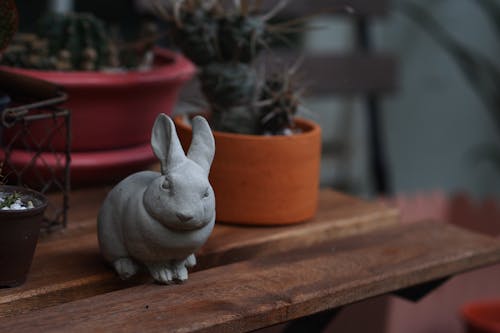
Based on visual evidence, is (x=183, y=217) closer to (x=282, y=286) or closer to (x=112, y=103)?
(x=282, y=286)

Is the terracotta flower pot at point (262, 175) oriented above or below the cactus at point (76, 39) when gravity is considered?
below

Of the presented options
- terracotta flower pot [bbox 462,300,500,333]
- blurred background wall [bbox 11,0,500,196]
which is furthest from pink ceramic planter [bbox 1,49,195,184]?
blurred background wall [bbox 11,0,500,196]

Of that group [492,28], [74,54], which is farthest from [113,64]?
[492,28]

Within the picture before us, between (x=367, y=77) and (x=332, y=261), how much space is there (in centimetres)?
129

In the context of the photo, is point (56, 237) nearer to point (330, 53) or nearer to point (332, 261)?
point (332, 261)

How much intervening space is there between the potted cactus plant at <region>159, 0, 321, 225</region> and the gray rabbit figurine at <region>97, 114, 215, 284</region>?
22cm

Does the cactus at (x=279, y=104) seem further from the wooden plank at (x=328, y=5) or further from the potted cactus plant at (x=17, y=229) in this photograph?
the wooden plank at (x=328, y=5)

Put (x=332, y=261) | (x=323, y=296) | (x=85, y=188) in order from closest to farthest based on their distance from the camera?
(x=323, y=296) < (x=332, y=261) < (x=85, y=188)

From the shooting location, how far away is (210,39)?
4.01 ft

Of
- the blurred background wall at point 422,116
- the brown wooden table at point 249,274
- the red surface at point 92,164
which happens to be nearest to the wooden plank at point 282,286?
the brown wooden table at point 249,274

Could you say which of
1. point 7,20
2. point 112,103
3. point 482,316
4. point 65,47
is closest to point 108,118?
point 112,103

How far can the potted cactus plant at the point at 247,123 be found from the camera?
1.17 m

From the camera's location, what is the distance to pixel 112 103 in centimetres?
124

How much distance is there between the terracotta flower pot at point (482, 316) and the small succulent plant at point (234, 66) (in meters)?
0.70
